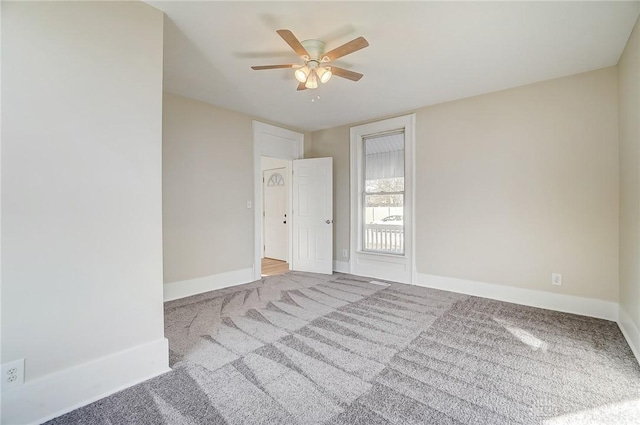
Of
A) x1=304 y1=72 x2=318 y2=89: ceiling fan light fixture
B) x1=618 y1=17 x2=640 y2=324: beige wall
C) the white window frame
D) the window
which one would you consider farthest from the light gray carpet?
x1=304 y1=72 x2=318 y2=89: ceiling fan light fixture

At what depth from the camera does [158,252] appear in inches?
76.2

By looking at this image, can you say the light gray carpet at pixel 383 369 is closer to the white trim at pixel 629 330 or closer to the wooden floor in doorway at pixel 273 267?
the white trim at pixel 629 330

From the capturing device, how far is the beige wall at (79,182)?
144cm

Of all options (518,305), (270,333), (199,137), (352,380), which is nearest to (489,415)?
(352,380)

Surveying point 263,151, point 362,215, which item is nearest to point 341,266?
point 362,215

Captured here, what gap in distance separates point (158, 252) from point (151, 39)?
1.49 meters

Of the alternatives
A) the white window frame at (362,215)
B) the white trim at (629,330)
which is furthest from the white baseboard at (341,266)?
the white trim at (629,330)

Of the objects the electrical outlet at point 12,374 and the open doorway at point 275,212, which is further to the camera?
the open doorway at point 275,212

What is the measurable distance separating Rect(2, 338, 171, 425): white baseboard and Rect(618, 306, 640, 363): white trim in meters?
3.47

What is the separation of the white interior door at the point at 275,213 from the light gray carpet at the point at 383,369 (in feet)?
9.72

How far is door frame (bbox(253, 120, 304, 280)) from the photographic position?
4.38 m

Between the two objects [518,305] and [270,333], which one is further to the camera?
[518,305]

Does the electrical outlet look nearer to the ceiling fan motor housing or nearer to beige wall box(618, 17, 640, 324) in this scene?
the ceiling fan motor housing

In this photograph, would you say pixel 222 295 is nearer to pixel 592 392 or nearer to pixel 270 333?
pixel 270 333
